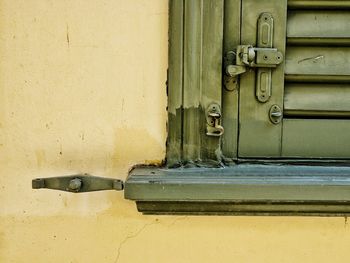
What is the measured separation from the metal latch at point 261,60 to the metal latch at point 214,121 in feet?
0.20

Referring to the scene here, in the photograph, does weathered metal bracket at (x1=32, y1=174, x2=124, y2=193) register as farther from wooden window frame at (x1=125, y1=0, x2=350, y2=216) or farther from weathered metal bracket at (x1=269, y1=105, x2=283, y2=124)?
weathered metal bracket at (x1=269, y1=105, x2=283, y2=124)

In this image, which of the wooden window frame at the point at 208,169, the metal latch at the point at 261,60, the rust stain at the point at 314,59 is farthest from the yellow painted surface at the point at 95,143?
the rust stain at the point at 314,59

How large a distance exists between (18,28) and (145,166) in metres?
0.42

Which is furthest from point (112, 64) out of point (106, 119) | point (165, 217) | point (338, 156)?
point (338, 156)

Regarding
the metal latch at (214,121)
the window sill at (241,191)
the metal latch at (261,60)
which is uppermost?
the metal latch at (261,60)

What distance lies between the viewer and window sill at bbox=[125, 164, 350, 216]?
3.03 feet

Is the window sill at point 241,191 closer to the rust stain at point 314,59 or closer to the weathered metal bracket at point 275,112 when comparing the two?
the weathered metal bracket at point 275,112

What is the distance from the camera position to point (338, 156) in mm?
1030

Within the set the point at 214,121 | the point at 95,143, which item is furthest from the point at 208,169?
the point at 95,143

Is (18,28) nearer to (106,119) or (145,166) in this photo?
(106,119)

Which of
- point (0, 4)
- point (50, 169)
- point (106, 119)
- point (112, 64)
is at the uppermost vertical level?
point (0, 4)

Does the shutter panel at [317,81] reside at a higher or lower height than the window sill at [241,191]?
higher

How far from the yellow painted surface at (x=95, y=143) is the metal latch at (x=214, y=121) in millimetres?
106

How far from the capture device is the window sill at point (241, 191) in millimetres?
923
